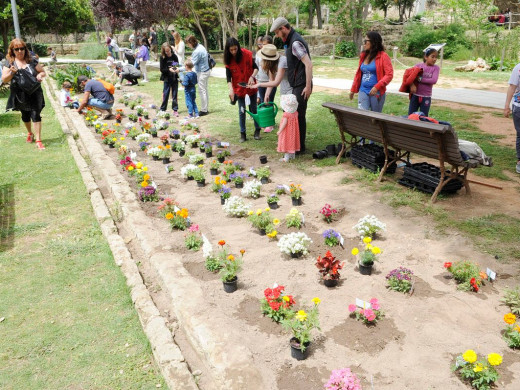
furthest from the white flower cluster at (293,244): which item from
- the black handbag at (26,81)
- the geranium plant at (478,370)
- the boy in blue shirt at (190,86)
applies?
the boy in blue shirt at (190,86)

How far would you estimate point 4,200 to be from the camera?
5895 mm

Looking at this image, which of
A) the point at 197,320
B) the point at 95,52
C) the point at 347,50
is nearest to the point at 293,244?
the point at 197,320

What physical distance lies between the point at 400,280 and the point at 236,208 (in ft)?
7.04

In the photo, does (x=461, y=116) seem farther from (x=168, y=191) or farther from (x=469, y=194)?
(x=168, y=191)

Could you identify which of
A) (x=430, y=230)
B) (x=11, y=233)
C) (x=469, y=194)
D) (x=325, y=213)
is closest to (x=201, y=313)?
(x=325, y=213)

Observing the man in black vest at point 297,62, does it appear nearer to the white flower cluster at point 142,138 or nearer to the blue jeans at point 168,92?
the white flower cluster at point 142,138

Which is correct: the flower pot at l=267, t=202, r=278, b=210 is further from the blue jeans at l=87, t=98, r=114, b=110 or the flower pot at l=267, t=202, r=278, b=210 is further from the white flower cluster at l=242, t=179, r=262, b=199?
the blue jeans at l=87, t=98, r=114, b=110

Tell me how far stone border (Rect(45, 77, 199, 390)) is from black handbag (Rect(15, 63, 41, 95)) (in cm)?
311

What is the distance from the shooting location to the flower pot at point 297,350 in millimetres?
2770

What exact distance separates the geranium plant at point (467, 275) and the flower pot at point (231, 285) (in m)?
1.71

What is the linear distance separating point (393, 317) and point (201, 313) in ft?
4.52

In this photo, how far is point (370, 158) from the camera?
6051mm

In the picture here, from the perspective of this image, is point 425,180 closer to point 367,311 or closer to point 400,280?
point 400,280

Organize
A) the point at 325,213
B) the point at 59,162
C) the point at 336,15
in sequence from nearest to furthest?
the point at 325,213 < the point at 59,162 < the point at 336,15
